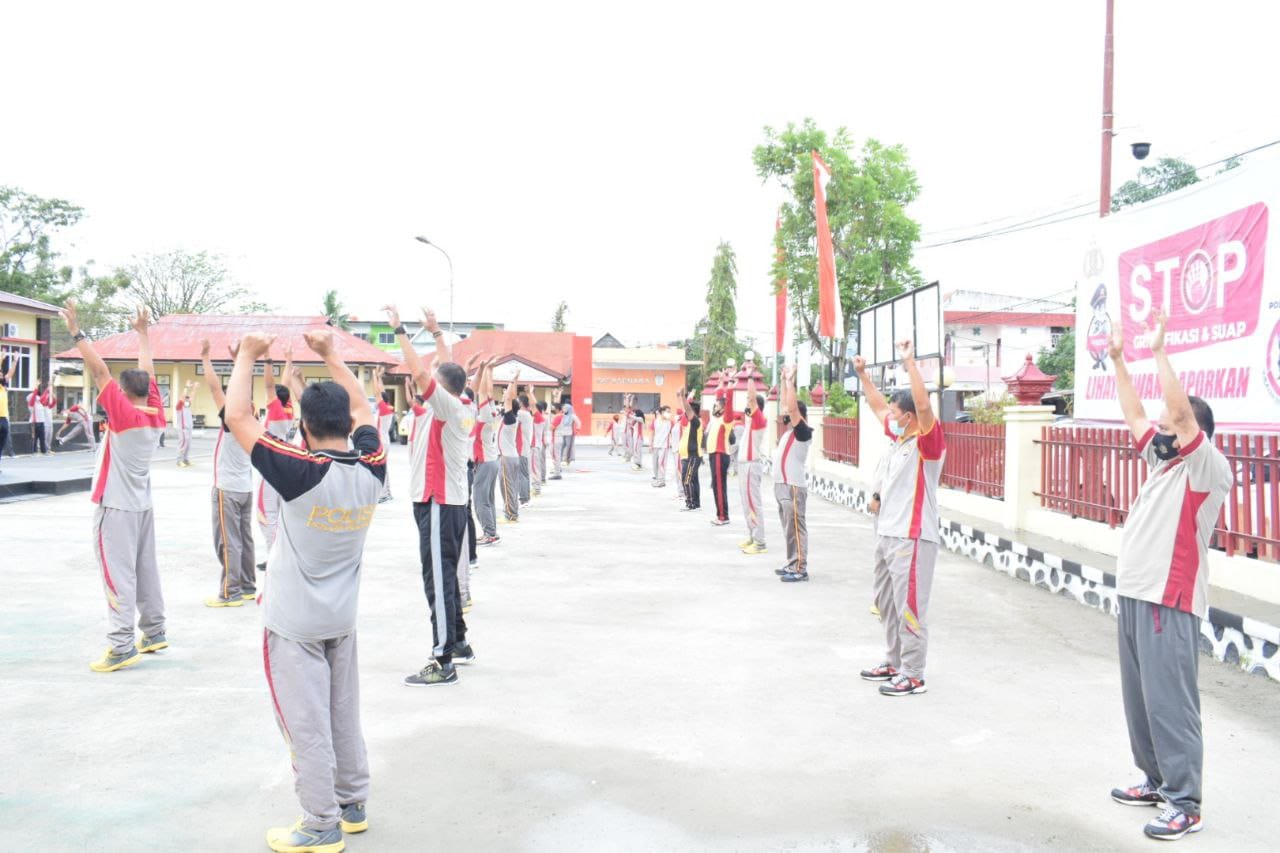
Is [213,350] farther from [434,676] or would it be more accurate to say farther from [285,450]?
[285,450]

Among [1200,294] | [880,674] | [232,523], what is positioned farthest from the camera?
[1200,294]

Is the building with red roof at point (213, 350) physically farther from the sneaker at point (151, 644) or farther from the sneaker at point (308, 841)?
the sneaker at point (308, 841)

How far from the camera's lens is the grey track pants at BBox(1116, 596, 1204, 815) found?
3.78 metres

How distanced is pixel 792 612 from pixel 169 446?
3004 centimetres

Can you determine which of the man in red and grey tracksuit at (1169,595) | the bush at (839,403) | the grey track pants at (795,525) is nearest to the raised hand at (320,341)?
the man in red and grey tracksuit at (1169,595)

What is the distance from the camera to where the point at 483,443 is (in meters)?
10.5

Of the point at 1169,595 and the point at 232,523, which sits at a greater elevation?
the point at 1169,595

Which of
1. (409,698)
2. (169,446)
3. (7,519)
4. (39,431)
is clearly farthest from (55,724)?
(169,446)

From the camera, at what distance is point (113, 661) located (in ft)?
18.9

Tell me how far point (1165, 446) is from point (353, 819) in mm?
3596

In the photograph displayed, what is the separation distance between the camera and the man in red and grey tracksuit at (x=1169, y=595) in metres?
3.79

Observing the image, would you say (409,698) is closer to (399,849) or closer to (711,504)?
(399,849)

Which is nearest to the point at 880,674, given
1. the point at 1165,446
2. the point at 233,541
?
the point at 1165,446

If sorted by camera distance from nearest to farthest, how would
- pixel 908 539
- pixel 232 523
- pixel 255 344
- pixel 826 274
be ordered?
pixel 255 344
pixel 908 539
pixel 232 523
pixel 826 274
